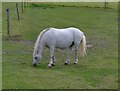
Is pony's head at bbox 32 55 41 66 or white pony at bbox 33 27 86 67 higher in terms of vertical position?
white pony at bbox 33 27 86 67

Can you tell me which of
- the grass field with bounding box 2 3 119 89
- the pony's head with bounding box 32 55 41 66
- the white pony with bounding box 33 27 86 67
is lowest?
the grass field with bounding box 2 3 119 89

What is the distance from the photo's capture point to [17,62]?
1320cm

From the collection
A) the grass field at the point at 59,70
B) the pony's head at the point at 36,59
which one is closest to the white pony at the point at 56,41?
the pony's head at the point at 36,59

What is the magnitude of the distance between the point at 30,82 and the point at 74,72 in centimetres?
206

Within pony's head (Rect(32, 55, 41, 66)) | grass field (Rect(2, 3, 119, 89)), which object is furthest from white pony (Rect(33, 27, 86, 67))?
grass field (Rect(2, 3, 119, 89))

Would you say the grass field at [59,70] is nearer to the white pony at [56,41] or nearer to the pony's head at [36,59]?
the pony's head at [36,59]

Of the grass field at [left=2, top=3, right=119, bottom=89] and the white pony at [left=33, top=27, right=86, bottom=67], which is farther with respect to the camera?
the white pony at [left=33, top=27, right=86, bottom=67]

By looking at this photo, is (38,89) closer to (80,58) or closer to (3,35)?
(80,58)

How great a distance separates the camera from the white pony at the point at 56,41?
1205 centimetres

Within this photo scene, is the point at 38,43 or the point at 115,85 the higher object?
the point at 38,43

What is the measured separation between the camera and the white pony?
1205 cm

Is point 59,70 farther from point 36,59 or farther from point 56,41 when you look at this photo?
point 56,41

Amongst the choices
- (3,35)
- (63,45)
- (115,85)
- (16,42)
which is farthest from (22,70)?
(3,35)

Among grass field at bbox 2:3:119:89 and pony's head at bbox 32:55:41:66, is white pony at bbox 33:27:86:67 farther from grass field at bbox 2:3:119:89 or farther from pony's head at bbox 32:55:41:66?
grass field at bbox 2:3:119:89
